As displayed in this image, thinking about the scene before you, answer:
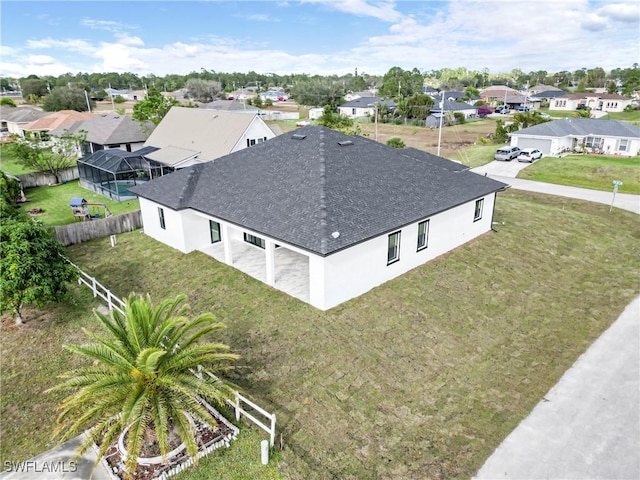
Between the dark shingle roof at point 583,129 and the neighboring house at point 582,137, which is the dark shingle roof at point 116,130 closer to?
the neighboring house at point 582,137

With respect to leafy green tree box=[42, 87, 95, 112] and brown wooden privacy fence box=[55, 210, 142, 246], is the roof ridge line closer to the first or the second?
brown wooden privacy fence box=[55, 210, 142, 246]

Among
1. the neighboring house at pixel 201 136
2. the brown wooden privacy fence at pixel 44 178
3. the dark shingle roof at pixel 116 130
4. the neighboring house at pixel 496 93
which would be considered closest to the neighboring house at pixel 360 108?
the neighboring house at pixel 496 93

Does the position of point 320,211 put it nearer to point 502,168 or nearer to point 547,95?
point 502,168

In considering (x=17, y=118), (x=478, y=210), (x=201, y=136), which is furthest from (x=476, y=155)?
(x=17, y=118)

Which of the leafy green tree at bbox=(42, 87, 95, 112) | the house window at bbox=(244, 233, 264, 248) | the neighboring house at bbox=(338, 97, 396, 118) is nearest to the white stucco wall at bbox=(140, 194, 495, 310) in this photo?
the house window at bbox=(244, 233, 264, 248)

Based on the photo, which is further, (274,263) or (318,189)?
(274,263)

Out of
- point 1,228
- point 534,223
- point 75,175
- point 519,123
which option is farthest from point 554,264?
point 519,123
